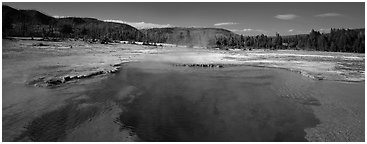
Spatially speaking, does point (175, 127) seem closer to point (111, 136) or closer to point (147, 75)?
point (111, 136)

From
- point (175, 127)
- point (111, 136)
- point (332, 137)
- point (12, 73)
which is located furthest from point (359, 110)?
point (12, 73)

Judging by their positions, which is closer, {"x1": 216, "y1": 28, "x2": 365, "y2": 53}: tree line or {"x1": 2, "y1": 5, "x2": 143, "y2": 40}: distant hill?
{"x1": 2, "y1": 5, "x2": 143, "y2": 40}: distant hill

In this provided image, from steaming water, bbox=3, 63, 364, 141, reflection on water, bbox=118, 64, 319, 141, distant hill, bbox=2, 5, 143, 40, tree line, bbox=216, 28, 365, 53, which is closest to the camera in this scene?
steaming water, bbox=3, 63, 364, 141

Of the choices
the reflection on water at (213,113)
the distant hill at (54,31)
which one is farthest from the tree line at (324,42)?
the reflection on water at (213,113)

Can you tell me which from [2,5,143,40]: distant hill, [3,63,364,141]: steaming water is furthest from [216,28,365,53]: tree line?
[3,63,364,141]: steaming water

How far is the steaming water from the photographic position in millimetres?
9297

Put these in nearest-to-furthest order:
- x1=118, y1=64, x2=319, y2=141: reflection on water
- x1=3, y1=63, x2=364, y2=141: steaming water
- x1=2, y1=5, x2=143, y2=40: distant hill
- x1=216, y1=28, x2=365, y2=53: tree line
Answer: x1=3, y1=63, x2=364, y2=141: steaming water, x1=118, y1=64, x2=319, y2=141: reflection on water, x1=2, y1=5, x2=143, y2=40: distant hill, x1=216, y1=28, x2=365, y2=53: tree line

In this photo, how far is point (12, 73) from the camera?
1719cm

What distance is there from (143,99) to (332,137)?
7.72 metres

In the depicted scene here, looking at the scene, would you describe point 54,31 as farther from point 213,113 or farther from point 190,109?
point 213,113

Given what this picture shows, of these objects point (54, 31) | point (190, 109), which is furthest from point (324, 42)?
point (190, 109)

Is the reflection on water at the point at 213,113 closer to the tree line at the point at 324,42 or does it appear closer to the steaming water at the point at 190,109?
the steaming water at the point at 190,109

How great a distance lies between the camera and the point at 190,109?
12.2 meters

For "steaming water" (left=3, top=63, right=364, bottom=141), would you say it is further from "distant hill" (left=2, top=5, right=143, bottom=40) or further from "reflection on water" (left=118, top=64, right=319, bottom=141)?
"distant hill" (left=2, top=5, right=143, bottom=40)
